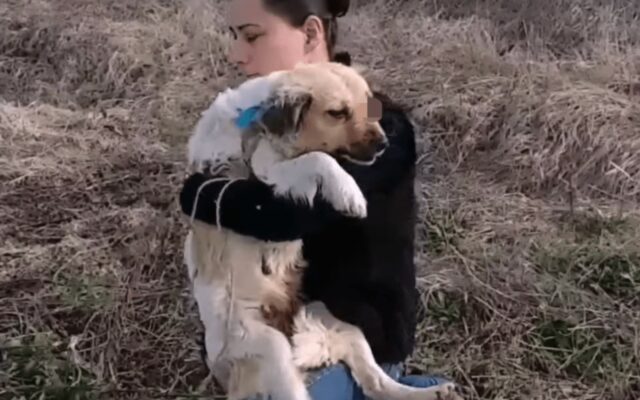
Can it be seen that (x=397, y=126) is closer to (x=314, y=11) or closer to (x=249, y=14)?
(x=314, y=11)

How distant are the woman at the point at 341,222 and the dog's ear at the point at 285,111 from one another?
3.9 inches

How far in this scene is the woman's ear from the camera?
8.81ft

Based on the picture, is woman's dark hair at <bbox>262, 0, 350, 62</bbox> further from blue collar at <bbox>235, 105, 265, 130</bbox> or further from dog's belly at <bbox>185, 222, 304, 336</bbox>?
dog's belly at <bbox>185, 222, 304, 336</bbox>

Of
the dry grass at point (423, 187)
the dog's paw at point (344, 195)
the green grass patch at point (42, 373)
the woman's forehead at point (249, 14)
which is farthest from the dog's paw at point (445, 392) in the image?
the green grass patch at point (42, 373)

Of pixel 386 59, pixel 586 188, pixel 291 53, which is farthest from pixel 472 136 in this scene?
pixel 291 53

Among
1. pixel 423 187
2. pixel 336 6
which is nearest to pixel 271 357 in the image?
pixel 336 6

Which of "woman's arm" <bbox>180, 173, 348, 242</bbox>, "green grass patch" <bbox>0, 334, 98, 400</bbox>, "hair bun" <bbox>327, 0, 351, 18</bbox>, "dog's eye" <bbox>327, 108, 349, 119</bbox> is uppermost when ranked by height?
"hair bun" <bbox>327, 0, 351, 18</bbox>

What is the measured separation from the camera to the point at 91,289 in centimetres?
472

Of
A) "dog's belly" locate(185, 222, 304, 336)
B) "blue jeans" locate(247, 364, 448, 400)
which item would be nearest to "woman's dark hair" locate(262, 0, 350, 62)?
"dog's belly" locate(185, 222, 304, 336)

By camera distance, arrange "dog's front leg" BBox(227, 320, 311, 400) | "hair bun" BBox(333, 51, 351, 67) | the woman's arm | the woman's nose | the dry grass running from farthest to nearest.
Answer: the dry grass
"hair bun" BBox(333, 51, 351, 67)
the woman's nose
"dog's front leg" BBox(227, 320, 311, 400)
the woman's arm

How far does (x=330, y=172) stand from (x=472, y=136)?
11.4ft

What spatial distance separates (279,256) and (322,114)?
1.19 feet

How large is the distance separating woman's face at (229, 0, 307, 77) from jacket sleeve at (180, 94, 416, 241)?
0.93 ft

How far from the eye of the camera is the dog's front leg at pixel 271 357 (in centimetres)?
259
